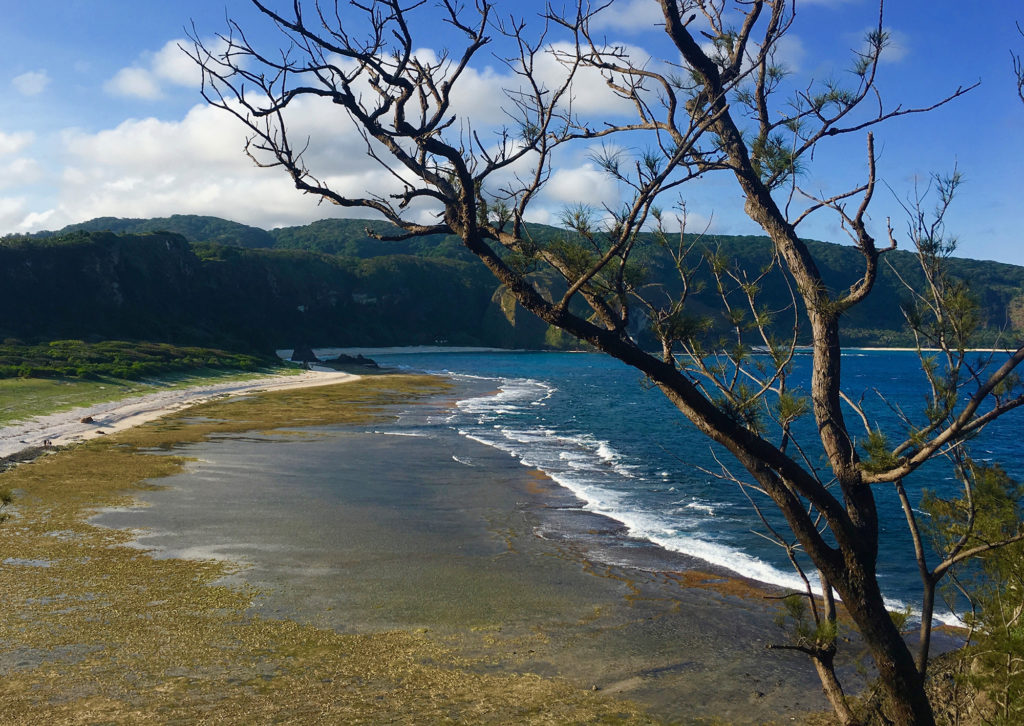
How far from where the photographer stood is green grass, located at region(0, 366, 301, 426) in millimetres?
26812

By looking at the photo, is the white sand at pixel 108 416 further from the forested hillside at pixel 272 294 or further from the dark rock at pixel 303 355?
the dark rock at pixel 303 355

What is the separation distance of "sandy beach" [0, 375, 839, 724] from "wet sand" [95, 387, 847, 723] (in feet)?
0.12

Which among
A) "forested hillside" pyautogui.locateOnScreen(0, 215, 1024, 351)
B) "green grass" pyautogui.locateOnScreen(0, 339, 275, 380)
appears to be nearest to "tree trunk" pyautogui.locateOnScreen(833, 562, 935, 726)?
"forested hillside" pyautogui.locateOnScreen(0, 215, 1024, 351)

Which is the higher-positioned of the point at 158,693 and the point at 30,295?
the point at 30,295

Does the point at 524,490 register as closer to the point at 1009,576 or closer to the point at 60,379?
the point at 1009,576

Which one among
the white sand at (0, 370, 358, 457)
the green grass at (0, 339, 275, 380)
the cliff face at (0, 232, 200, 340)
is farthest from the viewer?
the cliff face at (0, 232, 200, 340)

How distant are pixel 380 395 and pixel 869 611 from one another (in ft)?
137

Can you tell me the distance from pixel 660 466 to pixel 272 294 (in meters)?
92.4

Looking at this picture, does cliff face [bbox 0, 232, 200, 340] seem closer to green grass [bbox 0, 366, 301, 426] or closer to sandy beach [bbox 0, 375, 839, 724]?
green grass [bbox 0, 366, 301, 426]

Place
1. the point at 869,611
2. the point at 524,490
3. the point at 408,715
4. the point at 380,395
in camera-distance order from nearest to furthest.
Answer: the point at 869,611, the point at 408,715, the point at 524,490, the point at 380,395

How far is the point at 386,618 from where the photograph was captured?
9.09m

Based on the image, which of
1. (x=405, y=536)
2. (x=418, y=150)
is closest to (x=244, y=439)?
(x=405, y=536)

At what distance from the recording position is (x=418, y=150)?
392 cm

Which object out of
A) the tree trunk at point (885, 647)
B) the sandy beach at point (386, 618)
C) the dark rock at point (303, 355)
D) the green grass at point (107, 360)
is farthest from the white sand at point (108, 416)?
the dark rock at point (303, 355)
